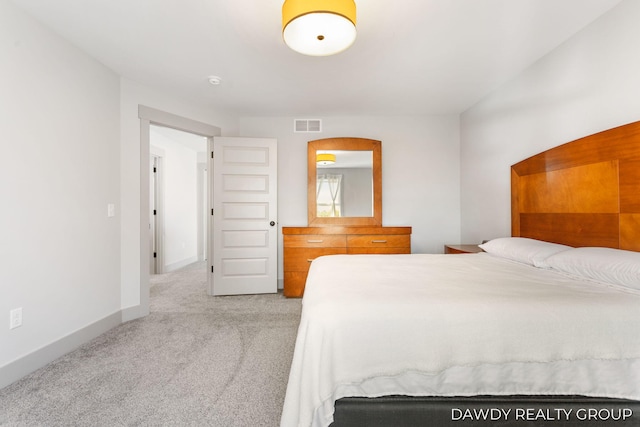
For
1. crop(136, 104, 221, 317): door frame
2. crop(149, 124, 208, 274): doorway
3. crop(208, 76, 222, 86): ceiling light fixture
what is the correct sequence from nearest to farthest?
crop(208, 76, 222, 86): ceiling light fixture
crop(136, 104, 221, 317): door frame
crop(149, 124, 208, 274): doorway

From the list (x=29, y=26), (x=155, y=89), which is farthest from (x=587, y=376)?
(x=155, y=89)

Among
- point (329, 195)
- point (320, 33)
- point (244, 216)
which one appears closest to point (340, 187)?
point (329, 195)

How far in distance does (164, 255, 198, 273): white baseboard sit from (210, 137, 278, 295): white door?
1.96 meters

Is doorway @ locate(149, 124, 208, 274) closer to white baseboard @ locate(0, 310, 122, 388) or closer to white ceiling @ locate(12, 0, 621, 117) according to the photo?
white ceiling @ locate(12, 0, 621, 117)

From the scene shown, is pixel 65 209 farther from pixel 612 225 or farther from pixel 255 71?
pixel 612 225

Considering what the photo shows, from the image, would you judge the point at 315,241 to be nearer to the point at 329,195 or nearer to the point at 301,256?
the point at 301,256

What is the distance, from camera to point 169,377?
1.84 meters

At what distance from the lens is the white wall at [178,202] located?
5035 mm

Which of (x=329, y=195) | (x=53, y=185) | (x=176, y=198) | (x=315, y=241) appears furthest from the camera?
(x=176, y=198)

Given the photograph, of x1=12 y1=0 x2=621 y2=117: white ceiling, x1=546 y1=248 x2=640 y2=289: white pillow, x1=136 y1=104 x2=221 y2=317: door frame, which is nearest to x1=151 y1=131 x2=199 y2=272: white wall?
x1=136 y1=104 x2=221 y2=317: door frame

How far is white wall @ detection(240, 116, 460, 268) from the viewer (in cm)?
406

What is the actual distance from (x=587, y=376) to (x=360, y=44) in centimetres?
245

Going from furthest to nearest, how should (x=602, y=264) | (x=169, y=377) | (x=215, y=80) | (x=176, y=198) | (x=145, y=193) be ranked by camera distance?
(x=176, y=198)
(x=145, y=193)
(x=215, y=80)
(x=169, y=377)
(x=602, y=264)

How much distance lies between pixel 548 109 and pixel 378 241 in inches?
83.2
